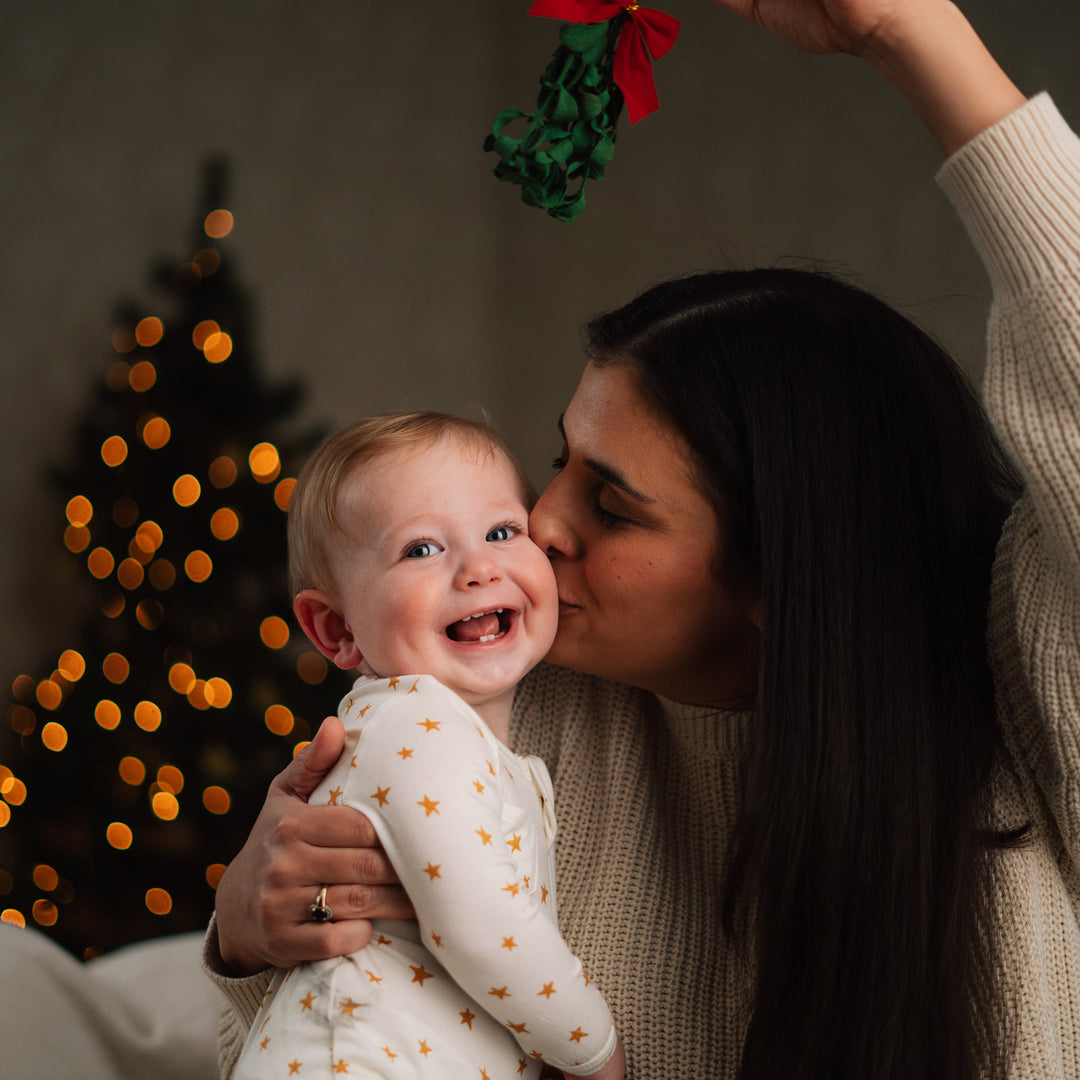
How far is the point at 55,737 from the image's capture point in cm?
278

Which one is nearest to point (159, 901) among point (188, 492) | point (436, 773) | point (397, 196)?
point (188, 492)

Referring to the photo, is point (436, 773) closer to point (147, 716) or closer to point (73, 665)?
point (147, 716)

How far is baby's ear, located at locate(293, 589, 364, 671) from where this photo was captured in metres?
1.30

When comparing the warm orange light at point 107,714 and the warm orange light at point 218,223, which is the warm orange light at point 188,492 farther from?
the warm orange light at point 218,223

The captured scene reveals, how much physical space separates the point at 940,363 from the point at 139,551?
2149 millimetres

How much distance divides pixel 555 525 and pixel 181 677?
1738 mm

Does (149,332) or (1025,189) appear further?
(149,332)

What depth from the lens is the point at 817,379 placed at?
4.22 feet

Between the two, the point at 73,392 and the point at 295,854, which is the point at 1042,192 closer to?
the point at 295,854

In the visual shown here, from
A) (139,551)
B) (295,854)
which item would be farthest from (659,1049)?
(139,551)

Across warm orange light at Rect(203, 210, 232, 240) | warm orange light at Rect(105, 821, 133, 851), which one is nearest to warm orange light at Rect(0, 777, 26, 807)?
warm orange light at Rect(105, 821, 133, 851)

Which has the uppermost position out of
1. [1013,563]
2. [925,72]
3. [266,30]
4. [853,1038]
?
[266,30]

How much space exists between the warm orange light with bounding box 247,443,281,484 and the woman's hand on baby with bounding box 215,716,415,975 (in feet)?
5.01

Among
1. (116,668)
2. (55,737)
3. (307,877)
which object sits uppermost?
(307,877)
